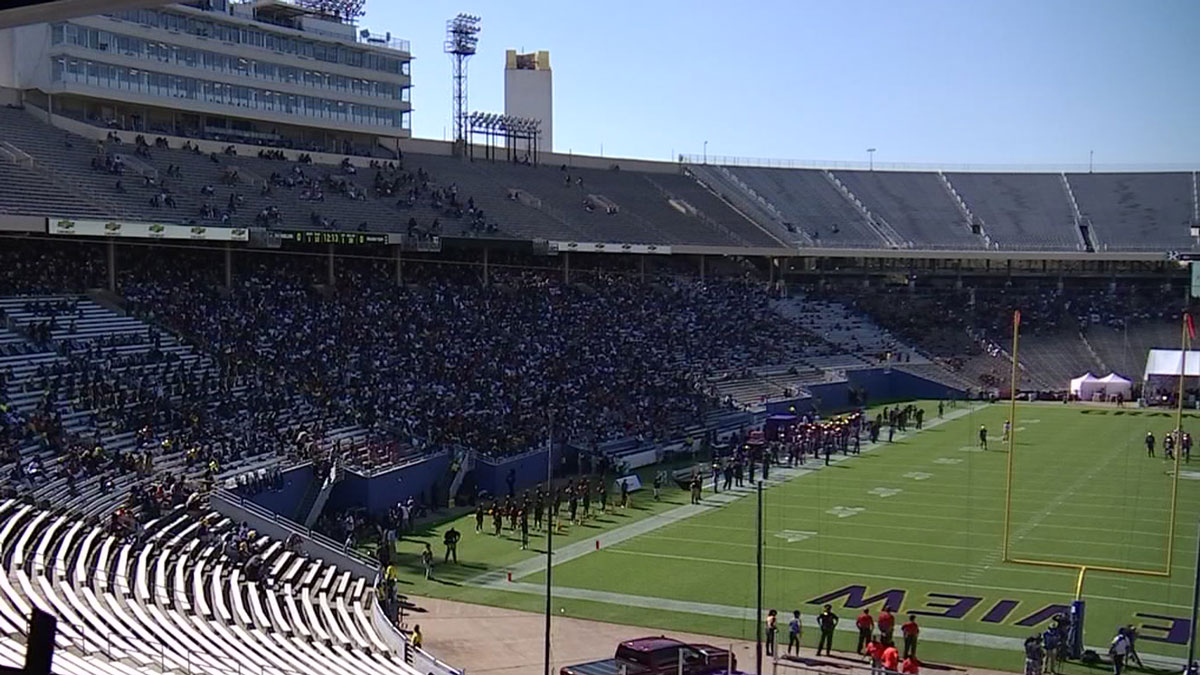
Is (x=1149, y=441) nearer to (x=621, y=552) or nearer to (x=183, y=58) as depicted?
(x=621, y=552)

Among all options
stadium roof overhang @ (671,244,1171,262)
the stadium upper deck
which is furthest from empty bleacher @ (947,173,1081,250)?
stadium roof overhang @ (671,244,1171,262)

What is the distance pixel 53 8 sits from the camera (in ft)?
14.0

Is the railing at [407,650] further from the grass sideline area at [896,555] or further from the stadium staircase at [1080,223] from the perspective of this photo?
the stadium staircase at [1080,223]

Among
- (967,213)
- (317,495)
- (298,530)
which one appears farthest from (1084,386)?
(298,530)

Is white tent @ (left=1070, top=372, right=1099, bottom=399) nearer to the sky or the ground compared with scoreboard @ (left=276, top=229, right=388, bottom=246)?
nearer to the ground

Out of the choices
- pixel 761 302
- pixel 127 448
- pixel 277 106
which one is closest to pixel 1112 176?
pixel 761 302

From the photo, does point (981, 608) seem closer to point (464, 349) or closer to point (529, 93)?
point (464, 349)

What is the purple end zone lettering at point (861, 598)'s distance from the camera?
1678 cm

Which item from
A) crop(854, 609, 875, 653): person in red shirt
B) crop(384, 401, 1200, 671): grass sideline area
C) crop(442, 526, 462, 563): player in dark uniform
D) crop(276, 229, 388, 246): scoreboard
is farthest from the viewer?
crop(276, 229, 388, 246): scoreboard

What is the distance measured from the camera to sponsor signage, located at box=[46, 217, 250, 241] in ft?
83.7

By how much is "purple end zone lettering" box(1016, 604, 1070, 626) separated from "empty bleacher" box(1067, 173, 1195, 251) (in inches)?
1447

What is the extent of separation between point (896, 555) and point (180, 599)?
35.4 feet

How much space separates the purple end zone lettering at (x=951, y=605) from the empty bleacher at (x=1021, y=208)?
36.7m

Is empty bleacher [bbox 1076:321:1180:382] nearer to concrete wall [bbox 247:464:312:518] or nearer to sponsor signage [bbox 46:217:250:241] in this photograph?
sponsor signage [bbox 46:217:250:241]
